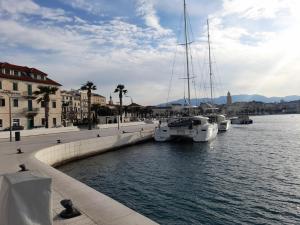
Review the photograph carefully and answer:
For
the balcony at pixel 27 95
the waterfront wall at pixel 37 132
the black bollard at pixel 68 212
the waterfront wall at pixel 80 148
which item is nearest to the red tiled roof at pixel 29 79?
the balcony at pixel 27 95

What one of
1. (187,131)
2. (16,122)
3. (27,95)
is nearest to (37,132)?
(16,122)

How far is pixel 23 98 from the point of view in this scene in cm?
5456

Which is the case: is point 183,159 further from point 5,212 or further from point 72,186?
point 5,212

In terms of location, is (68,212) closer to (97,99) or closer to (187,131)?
(187,131)

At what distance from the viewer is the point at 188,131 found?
38.4 m

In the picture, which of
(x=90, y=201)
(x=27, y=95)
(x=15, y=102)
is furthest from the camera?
(x=27, y=95)

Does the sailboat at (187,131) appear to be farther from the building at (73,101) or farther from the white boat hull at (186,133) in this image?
the building at (73,101)

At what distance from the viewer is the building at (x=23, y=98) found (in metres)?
51.1

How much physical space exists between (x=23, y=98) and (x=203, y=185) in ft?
157

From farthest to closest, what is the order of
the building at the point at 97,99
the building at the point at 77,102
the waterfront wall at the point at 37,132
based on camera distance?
the building at the point at 97,99 < the building at the point at 77,102 < the waterfront wall at the point at 37,132

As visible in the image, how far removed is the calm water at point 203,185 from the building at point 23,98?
3246 centimetres

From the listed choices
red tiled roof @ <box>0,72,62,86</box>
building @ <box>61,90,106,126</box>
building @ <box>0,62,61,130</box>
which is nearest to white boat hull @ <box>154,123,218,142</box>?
building @ <box>0,62,61,130</box>

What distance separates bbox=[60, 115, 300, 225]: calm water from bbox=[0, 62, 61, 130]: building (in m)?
32.5

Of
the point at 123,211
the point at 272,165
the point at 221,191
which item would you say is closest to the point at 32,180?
the point at 123,211
